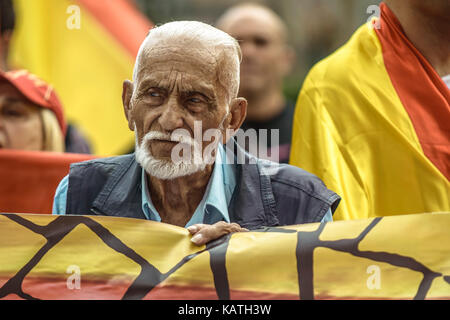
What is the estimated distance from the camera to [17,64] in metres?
6.94

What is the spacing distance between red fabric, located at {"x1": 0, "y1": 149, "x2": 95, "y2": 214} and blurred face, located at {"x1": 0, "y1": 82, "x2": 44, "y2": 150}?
0.26 m

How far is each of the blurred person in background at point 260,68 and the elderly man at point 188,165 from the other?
307 cm

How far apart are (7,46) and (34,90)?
1261 mm

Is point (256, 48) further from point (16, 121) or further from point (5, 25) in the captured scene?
point (16, 121)

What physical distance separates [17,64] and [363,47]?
4.00 metres

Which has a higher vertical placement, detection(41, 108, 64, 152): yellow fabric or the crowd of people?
the crowd of people

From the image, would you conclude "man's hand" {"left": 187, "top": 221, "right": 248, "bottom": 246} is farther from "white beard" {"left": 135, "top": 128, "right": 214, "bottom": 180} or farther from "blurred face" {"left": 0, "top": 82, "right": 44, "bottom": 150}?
"blurred face" {"left": 0, "top": 82, "right": 44, "bottom": 150}

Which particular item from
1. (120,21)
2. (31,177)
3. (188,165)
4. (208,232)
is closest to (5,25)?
(31,177)

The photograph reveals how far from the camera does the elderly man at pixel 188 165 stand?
288 cm

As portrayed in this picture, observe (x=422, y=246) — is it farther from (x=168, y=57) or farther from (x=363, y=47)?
(x=363, y=47)

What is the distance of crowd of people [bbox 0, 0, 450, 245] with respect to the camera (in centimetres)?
290

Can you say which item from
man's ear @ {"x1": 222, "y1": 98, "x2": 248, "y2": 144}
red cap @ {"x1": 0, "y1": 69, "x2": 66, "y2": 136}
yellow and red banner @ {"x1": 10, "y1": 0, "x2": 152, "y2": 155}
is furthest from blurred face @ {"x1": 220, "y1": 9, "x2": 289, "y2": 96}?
man's ear @ {"x1": 222, "y1": 98, "x2": 248, "y2": 144}

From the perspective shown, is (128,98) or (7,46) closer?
(128,98)

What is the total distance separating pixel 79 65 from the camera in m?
7.01
